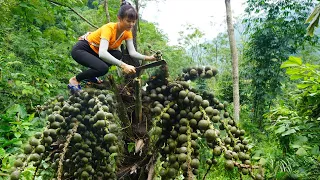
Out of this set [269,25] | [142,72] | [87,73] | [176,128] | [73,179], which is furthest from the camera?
[269,25]

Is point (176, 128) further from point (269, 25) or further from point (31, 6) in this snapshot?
point (269, 25)

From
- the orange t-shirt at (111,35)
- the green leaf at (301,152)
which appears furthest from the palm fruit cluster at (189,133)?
the green leaf at (301,152)

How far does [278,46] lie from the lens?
918 cm

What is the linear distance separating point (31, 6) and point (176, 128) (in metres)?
3.44

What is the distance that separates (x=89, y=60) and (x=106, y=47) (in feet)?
0.69

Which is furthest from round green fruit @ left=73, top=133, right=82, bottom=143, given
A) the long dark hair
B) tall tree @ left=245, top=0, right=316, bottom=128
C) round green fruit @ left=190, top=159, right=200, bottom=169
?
tall tree @ left=245, top=0, right=316, bottom=128

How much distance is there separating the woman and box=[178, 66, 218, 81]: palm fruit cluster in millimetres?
257

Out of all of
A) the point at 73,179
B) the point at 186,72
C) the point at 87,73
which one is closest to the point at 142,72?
the point at 186,72

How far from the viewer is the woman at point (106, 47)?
1540 millimetres

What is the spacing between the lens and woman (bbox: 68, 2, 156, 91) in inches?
60.6

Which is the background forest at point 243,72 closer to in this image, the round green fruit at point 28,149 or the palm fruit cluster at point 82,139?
the palm fruit cluster at point 82,139

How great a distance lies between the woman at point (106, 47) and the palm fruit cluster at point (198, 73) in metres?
0.26

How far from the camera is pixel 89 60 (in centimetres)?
182

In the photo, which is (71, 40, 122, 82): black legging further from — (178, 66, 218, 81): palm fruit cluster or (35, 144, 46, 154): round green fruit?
(35, 144, 46, 154): round green fruit
